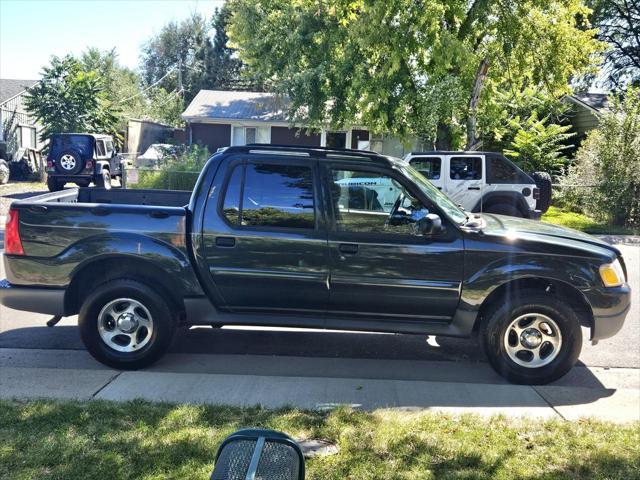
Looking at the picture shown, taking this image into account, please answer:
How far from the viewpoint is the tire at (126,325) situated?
17.1ft

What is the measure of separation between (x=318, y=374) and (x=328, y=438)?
143 cm

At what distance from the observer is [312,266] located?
5184mm

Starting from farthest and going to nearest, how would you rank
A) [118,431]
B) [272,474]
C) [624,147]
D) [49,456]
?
[624,147]
[118,431]
[49,456]
[272,474]

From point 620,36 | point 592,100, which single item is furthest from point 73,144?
point 620,36

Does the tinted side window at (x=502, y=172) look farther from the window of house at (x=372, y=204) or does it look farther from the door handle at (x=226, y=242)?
the door handle at (x=226, y=242)

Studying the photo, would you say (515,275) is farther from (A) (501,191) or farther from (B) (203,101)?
(B) (203,101)

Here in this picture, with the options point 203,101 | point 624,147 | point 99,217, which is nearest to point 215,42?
point 203,101

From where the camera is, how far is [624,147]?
16.9m

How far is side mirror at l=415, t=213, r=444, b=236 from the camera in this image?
16.3ft

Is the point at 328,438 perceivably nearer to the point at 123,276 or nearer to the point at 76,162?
the point at 123,276

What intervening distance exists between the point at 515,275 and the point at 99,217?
3.60 meters

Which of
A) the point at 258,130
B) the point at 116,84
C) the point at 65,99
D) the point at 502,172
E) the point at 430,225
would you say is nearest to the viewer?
the point at 430,225

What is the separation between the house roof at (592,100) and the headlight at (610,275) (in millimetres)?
20535

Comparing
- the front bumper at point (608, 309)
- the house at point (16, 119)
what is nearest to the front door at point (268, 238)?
the front bumper at point (608, 309)
